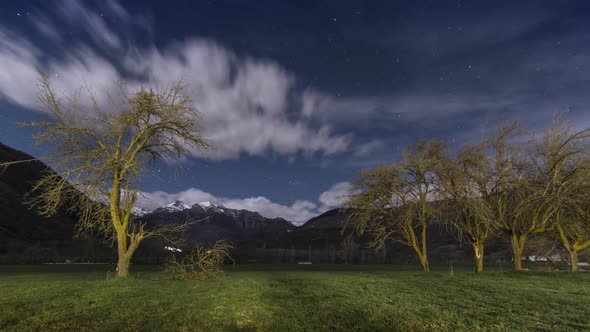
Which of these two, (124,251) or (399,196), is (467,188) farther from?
(124,251)

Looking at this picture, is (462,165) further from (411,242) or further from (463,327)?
(463,327)

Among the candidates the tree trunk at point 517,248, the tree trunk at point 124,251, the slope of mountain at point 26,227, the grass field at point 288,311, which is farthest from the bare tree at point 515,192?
the slope of mountain at point 26,227

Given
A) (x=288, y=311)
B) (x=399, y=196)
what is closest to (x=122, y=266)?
(x=288, y=311)

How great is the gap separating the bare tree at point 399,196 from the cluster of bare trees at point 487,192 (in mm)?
80

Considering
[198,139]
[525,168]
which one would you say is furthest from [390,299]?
[525,168]

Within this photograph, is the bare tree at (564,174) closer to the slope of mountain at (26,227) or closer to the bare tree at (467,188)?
the bare tree at (467,188)

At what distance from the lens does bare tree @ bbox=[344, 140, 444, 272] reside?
26.5 m

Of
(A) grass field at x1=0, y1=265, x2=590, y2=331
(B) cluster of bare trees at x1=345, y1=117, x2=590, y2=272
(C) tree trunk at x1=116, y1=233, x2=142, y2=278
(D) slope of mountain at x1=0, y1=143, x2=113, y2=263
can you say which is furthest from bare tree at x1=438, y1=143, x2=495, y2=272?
(D) slope of mountain at x1=0, y1=143, x2=113, y2=263

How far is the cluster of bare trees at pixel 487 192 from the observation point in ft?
74.5

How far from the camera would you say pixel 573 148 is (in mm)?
22938

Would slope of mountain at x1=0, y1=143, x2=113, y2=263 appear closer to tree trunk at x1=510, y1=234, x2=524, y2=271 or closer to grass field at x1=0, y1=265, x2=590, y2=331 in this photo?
grass field at x1=0, y1=265, x2=590, y2=331

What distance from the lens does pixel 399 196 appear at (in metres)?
27.5

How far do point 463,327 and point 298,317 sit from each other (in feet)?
13.2

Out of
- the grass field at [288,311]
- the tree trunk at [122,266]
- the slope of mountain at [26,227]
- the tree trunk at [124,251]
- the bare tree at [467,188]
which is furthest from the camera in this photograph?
the slope of mountain at [26,227]
